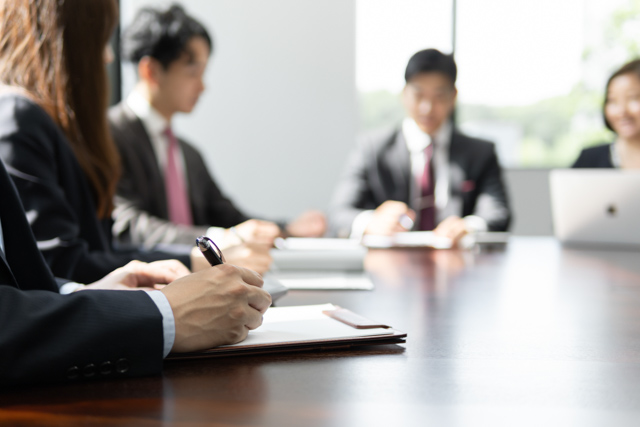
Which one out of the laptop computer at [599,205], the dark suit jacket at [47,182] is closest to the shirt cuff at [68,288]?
the dark suit jacket at [47,182]

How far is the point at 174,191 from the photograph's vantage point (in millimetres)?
2965

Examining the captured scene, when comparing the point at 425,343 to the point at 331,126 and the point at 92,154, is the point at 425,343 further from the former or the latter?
the point at 331,126

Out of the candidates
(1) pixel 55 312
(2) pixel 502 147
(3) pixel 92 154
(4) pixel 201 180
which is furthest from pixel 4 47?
(2) pixel 502 147

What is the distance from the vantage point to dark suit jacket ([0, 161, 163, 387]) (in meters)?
0.76

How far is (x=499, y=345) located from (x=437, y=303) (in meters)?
0.38

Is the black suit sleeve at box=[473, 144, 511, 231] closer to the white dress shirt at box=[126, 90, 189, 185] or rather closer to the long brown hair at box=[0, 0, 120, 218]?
the white dress shirt at box=[126, 90, 189, 185]

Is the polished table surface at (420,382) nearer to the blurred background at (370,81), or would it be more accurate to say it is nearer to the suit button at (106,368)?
the suit button at (106,368)

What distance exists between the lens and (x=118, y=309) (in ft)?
2.68

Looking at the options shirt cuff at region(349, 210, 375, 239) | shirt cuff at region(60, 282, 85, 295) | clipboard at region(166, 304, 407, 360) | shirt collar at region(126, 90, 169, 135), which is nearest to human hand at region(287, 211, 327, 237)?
shirt cuff at region(349, 210, 375, 239)

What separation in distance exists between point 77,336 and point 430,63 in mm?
2880

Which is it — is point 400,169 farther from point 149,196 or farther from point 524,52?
point 524,52

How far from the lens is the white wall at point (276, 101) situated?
16.1ft

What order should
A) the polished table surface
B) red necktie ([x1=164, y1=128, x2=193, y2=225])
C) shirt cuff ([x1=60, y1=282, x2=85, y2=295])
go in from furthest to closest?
1. red necktie ([x1=164, y1=128, x2=193, y2=225])
2. shirt cuff ([x1=60, y1=282, x2=85, y2=295])
3. the polished table surface

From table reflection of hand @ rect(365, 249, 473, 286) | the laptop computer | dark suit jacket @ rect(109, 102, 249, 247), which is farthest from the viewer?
dark suit jacket @ rect(109, 102, 249, 247)
